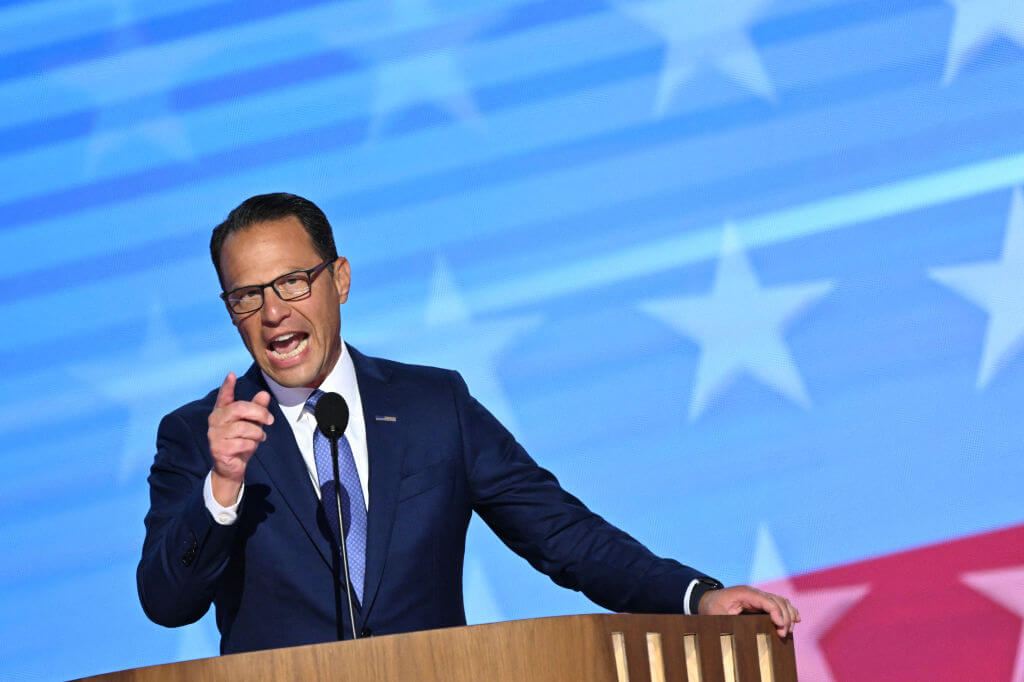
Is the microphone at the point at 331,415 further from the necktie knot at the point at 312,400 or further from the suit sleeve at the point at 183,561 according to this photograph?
the necktie knot at the point at 312,400

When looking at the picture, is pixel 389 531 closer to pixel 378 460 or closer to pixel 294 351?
pixel 378 460

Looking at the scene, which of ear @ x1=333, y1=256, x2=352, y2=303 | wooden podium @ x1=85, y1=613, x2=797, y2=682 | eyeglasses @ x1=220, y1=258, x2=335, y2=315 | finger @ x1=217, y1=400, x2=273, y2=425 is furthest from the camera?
ear @ x1=333, y1=256, x2=352, y2=303

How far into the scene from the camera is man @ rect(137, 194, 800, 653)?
2213mm

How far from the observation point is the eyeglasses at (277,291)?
2.31 meters

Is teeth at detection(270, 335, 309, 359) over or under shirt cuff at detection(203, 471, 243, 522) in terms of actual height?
over

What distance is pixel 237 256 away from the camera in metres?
2.34

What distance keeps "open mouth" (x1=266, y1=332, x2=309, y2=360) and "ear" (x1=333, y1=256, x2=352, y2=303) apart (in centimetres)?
16

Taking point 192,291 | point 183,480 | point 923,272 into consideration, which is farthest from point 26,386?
point 923,272

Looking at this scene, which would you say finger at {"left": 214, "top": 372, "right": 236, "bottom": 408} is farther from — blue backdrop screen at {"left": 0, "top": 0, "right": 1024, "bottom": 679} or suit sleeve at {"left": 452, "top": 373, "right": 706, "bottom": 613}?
blue backdrop screen at {"left": 0, "top": 0, "right": 1024, "bottom": 679}

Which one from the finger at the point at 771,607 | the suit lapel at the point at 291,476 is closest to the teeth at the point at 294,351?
the suit lapel at the point at 291,476

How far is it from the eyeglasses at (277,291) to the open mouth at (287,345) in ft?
0.22

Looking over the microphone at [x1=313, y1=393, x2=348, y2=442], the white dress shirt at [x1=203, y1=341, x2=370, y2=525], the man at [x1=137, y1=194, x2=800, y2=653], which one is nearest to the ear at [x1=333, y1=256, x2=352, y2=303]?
the man at [x1=137, y1=194, x2=800, y2=653]

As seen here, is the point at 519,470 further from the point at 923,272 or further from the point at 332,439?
the point at 923,272

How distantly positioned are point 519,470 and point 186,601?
0.70 metres
